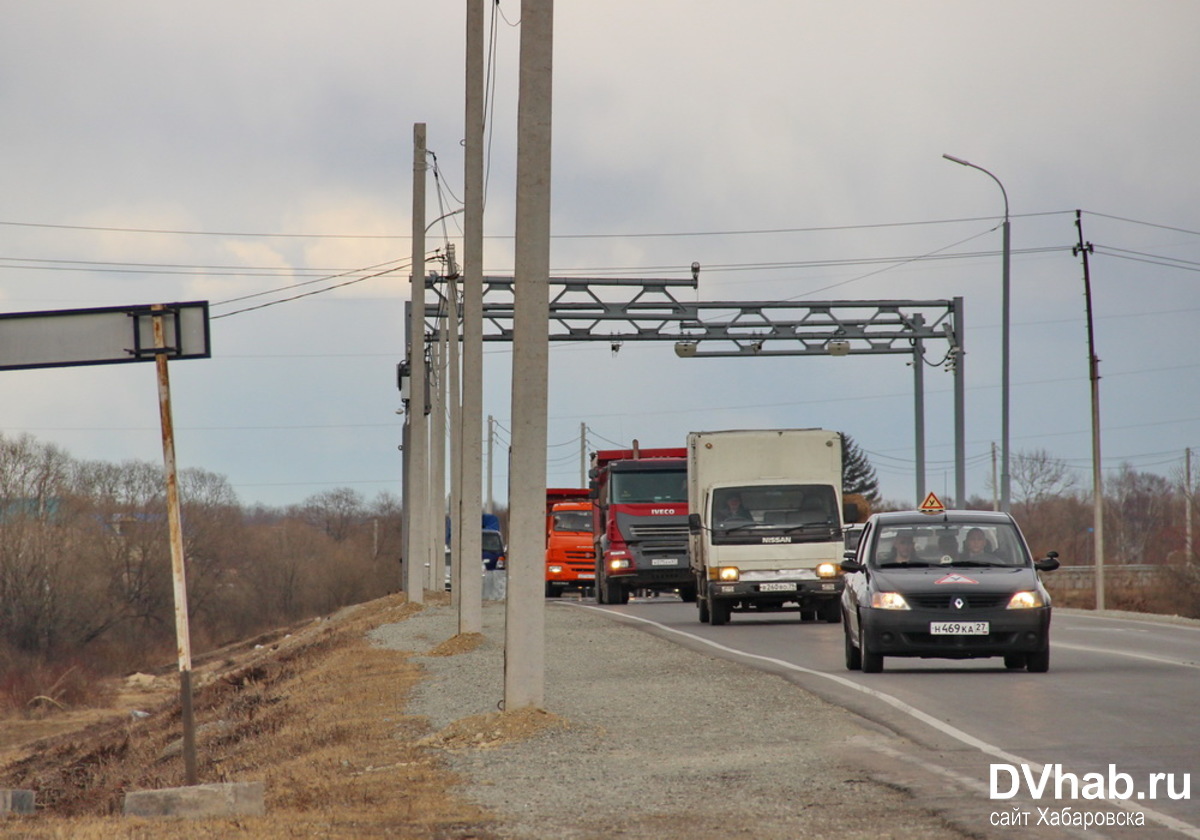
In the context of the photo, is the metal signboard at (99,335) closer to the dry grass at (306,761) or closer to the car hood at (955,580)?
the dry grass at (306,761)

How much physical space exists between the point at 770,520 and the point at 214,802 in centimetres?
1994

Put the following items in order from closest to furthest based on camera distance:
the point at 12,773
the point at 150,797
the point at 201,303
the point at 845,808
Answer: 1. the point at 845,808
2. the point at 150,797
3. the point at 201,303
4. the point at 12,773

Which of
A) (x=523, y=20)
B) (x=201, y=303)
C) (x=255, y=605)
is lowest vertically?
(x=255, y=605)

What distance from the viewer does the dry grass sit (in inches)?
340

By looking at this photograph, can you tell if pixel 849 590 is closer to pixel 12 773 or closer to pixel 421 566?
pixel 12 773

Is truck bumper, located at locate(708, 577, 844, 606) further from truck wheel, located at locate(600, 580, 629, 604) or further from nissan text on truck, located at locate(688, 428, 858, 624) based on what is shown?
truck wheel, located at locate(600, 580, 629, 604)

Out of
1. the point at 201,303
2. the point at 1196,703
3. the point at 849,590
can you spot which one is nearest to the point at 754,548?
the point at 849,590

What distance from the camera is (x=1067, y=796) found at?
891cm

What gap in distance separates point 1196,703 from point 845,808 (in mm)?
6579

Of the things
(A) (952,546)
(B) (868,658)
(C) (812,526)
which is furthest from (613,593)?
(B) (868,658)

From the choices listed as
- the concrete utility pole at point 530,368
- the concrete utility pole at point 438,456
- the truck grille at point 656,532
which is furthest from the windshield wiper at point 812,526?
the concrete utility pole at point 530,368

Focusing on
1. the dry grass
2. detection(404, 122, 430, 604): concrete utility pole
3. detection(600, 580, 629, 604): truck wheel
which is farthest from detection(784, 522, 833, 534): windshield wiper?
detection(600, 580, 629, 604): truck wheel

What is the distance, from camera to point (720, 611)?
Answer: 96.7 ft

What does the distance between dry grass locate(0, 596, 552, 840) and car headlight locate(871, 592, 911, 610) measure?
4966 millimetres
